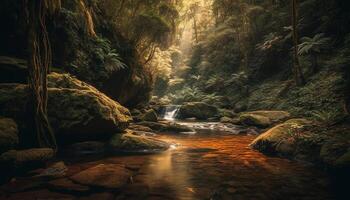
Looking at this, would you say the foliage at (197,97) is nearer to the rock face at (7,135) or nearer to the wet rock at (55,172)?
the wet rock at (55,172)

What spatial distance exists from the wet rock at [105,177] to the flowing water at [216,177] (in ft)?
0.68

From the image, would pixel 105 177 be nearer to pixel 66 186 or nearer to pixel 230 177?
pixel 66 186

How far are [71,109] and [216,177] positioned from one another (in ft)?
14.0

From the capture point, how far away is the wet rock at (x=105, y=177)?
486 cm

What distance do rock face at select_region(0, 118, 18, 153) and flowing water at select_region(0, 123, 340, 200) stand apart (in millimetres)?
1217

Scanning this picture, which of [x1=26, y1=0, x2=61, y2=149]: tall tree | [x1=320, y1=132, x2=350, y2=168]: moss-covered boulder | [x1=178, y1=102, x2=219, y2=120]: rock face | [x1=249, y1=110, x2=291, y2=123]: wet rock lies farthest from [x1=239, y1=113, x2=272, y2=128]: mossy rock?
[x1=26, y1=0, x2=61, y2=149]: tall tree

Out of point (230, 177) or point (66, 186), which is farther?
point (230, 177)

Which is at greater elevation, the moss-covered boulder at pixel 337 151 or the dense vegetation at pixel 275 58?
the dense vegetation at pixel 275 58

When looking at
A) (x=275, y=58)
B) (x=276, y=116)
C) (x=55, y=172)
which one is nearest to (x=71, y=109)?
(x=55, y=172)

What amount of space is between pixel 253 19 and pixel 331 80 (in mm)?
12580

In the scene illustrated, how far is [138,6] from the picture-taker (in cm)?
1805

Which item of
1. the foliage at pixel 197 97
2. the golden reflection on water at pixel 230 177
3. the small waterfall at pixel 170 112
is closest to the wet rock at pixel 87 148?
the golden reflection on water at pixel 230 177

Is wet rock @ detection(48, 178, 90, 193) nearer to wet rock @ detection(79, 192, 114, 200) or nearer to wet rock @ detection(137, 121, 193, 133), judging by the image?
wet rock @ detection(79, 192, 114, 200)

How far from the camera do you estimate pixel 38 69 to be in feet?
21.5
